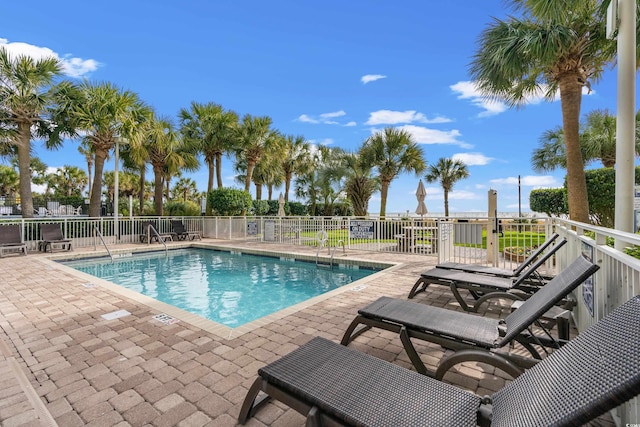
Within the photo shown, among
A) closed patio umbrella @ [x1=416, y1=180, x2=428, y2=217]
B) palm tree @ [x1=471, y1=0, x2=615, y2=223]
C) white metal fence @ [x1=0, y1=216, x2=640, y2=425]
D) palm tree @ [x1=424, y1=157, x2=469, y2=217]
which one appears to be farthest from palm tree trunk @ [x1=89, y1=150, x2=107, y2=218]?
palm tree @ [x1=424, y1=157, x2=469, y2=217]

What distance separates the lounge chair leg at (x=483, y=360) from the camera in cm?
197

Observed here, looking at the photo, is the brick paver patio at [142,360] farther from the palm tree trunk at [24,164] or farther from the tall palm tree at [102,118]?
the tall palm tree at [102,118]

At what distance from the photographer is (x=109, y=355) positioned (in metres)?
2.92

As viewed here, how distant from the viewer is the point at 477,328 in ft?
8.13

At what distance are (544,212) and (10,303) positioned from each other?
2097 centimetres

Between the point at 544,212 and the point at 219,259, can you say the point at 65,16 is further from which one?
the point at 544,212

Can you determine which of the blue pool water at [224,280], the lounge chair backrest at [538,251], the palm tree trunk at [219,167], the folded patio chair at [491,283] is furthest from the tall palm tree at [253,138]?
the lounge chair backrest at [538,251]

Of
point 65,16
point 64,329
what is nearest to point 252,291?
point 64,329

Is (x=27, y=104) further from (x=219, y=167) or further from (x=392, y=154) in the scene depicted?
(x=392, y=154)

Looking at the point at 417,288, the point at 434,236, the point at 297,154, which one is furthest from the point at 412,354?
the point at 297,154

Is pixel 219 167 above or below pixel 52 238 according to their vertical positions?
above

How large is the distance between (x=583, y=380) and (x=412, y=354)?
1502 millimetres

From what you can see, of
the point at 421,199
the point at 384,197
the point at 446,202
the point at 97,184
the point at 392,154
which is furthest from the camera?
the point at 446,202

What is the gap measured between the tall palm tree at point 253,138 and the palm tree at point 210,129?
517mm
